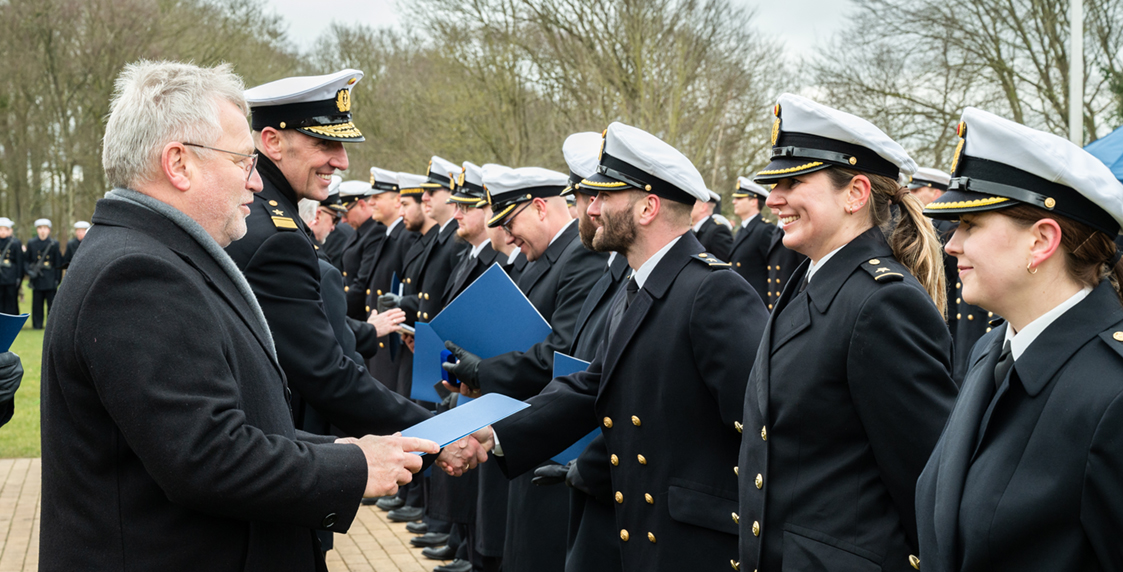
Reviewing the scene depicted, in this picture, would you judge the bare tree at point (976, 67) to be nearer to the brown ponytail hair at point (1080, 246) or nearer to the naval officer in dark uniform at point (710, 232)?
the naval officer in dark uniform at point (710, 232)

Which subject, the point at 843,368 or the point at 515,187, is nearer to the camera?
the point at 843,368

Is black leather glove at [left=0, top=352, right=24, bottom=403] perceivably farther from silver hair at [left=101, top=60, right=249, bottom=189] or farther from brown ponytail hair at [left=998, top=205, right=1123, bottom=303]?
brown ponytail hair at [left=998, top=205, right=1123, bottom=303]

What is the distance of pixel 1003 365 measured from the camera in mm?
2141

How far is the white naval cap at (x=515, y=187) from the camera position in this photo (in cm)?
545

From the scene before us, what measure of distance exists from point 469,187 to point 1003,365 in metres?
5.25

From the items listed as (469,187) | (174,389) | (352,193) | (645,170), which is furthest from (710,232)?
(174,389)

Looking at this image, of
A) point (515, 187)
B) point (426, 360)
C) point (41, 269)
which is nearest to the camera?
point (426, 360)

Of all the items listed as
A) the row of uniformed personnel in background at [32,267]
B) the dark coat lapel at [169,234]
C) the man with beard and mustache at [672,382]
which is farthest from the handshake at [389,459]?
the row of uniformed personnel in background at [32,267]

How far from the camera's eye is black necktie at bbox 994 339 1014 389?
2.12 m

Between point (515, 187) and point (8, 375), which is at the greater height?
point (515, 187)

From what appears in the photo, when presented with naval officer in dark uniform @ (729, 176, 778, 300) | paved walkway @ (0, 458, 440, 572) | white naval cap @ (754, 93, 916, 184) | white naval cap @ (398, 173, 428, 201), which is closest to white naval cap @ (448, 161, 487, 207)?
white naval cap @ (398, 173, 428, 201)


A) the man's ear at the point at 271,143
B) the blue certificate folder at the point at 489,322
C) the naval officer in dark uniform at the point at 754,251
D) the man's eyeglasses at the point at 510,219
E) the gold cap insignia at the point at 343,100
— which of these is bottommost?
the naval officer in dark uniform at the point at 754,251

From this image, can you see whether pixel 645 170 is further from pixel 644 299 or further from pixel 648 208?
pixel 644 299

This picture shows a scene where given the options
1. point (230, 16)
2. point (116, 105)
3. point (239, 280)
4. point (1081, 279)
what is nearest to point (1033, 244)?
point (1081, 279)
